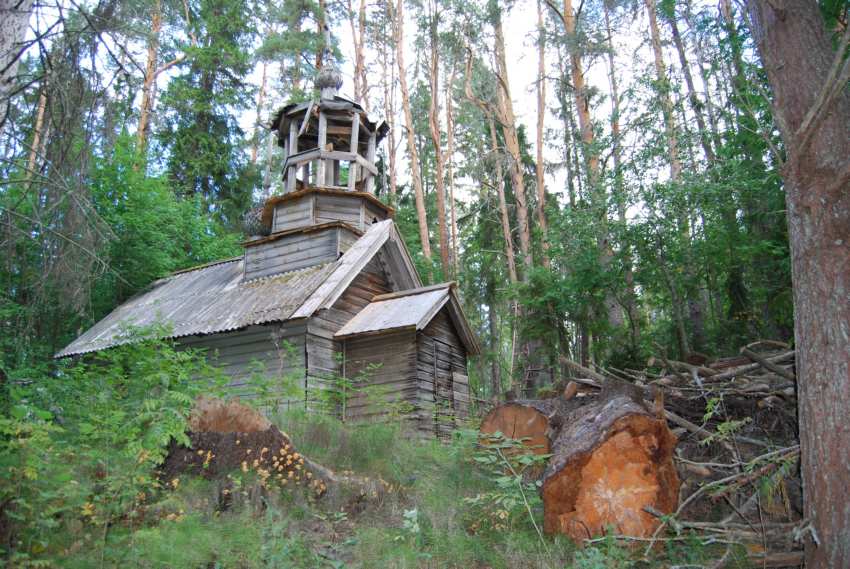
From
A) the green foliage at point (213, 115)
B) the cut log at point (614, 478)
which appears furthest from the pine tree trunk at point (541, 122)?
the cut log at point (614, 478)

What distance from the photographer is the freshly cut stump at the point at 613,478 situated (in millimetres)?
5113

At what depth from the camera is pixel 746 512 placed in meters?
5.35

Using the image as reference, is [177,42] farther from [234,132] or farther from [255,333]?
[255,333]

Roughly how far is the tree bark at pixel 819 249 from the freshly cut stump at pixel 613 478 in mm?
1140

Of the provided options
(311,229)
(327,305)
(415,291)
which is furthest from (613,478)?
(311,229)

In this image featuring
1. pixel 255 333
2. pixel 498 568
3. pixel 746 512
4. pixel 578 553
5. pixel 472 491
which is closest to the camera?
pixel 578 553

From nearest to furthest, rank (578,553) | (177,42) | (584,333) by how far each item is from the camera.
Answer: (578,553) < (584,333) < (177,42)

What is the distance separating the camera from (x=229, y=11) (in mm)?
29234

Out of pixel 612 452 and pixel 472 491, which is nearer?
pixel 612 452

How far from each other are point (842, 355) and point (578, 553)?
231 cm

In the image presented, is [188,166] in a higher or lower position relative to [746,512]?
higher

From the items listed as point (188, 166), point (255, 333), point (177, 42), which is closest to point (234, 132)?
point (188, 166)

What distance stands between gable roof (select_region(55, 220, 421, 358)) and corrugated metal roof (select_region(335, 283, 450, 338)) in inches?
37.1

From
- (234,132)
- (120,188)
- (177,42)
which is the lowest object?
(120,188)
